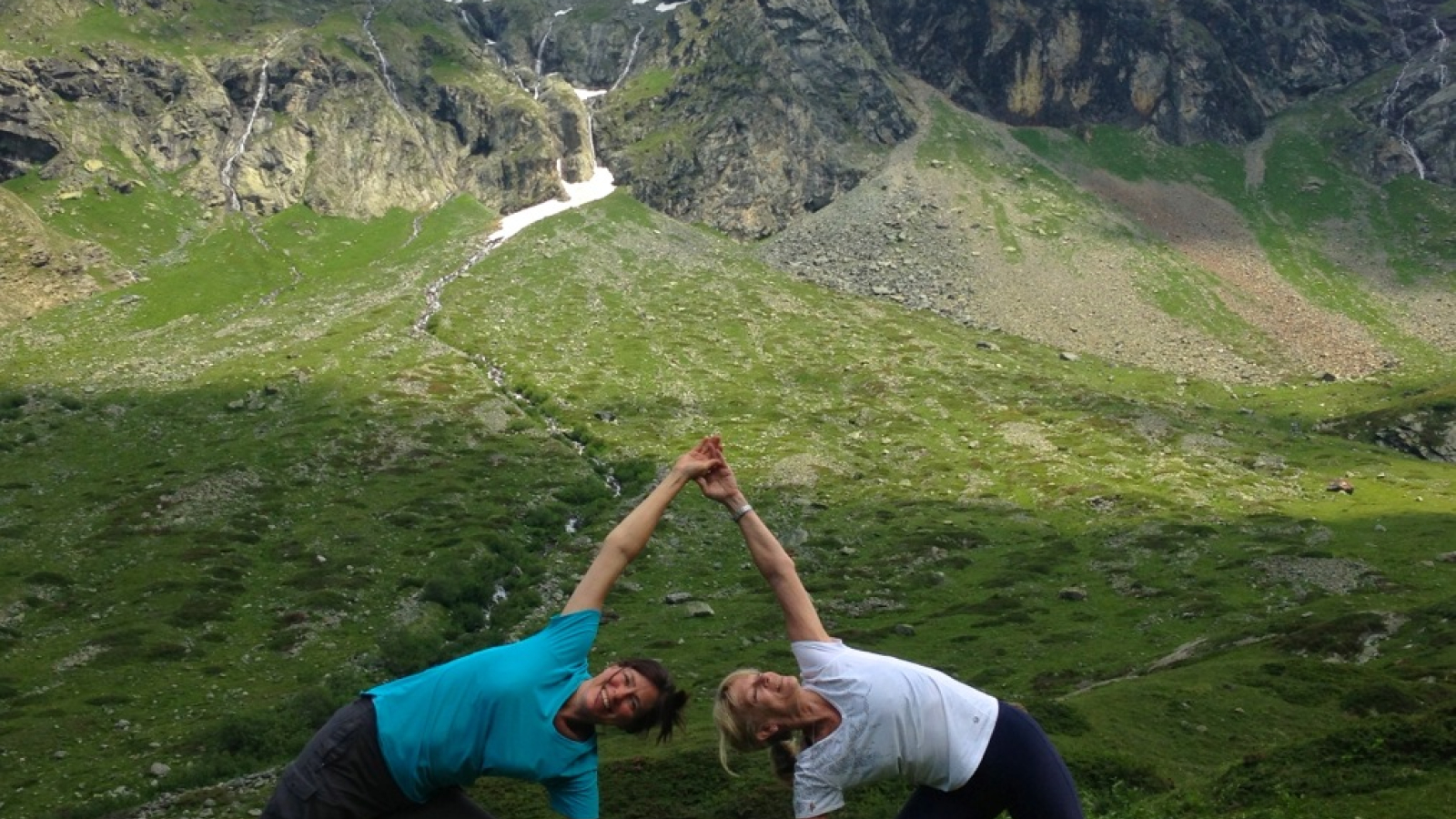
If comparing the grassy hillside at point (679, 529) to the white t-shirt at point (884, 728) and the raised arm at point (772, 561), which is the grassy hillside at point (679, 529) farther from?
the raised arm at point (772, 561)

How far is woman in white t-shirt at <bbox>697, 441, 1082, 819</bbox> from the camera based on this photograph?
7336 millimetres

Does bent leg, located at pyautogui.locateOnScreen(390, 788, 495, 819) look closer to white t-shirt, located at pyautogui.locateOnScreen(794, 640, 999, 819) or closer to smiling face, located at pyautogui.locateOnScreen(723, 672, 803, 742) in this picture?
smiling face, located at pyautogui.locateOnScreen(723, 672, 803, 742)

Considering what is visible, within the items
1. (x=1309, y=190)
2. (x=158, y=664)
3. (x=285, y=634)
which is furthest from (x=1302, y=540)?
(x=1309, y=190)

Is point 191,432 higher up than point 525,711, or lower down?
lower down

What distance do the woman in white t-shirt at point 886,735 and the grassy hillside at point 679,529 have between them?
24.5ft

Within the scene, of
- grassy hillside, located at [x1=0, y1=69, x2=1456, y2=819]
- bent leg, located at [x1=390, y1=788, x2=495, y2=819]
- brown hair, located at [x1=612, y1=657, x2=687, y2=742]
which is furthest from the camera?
grassy hillside, located at [x1=0, y1=69, x2=1456, y2=819]

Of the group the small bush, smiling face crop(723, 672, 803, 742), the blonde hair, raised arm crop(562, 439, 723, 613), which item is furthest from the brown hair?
the small bush

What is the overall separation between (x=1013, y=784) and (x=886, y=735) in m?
1.19

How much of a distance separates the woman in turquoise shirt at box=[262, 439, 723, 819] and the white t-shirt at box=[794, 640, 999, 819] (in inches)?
42.2

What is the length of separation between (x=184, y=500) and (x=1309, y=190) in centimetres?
20060

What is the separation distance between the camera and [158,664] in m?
48.5

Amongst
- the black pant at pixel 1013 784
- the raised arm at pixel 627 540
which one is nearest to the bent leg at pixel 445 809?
the raised arm at pixel 627 540

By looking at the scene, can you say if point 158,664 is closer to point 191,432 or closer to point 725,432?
point 191,432

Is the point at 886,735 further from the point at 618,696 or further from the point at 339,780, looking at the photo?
the point at 339,780
